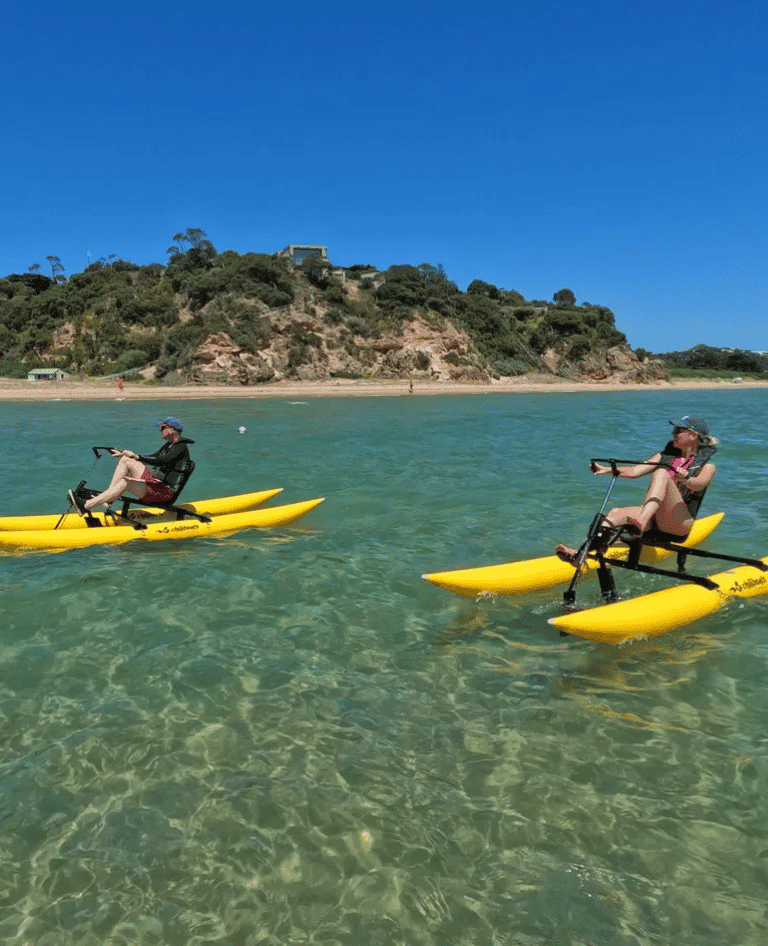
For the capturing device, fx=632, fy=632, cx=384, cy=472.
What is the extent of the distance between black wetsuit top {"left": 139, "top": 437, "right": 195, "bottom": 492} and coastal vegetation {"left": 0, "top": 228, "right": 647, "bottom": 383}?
41.6 meters

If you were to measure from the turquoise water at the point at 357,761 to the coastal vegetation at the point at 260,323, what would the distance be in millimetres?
44663

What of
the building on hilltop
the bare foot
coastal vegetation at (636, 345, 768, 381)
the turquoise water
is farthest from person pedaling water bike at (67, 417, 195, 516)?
coastal vegetation at (636, 345, 768, 381)

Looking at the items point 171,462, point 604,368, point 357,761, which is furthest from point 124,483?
point 604,368

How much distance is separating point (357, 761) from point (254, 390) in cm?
4415

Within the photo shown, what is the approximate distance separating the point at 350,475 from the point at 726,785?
11.0m

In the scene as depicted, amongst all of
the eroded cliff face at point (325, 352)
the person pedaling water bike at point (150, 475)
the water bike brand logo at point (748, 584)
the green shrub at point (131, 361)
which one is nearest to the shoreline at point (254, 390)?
the eroded cliff face at point (325, 352)

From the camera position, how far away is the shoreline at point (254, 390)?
142ft

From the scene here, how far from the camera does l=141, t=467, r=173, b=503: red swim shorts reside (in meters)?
8.38

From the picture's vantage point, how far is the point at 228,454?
1762 centimetres

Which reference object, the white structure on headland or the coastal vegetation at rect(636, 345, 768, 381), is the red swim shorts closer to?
the white structure on headland

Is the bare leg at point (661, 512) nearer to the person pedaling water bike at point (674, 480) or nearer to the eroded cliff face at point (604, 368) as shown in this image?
the person pedaling water bike at point (674, 480)

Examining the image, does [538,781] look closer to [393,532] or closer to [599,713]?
[599,713]

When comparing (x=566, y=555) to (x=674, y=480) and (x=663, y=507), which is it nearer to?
(x=663, y=507)

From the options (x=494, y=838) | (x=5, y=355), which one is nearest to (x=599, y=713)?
(x=494, y=838)
